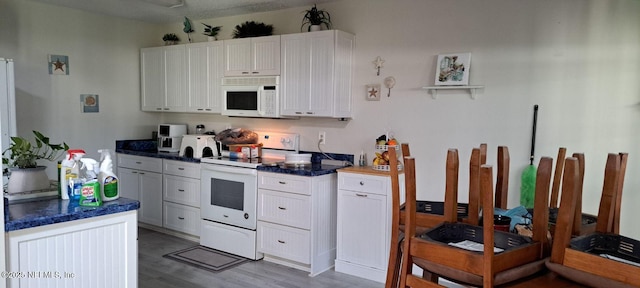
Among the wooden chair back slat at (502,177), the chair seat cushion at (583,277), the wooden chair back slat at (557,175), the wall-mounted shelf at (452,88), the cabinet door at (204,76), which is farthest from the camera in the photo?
the cabinet door at (204,76)

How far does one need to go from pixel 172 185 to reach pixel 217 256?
3.47 feet

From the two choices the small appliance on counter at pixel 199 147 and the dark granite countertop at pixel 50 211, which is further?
the small appliance on counter at pixel 199 147

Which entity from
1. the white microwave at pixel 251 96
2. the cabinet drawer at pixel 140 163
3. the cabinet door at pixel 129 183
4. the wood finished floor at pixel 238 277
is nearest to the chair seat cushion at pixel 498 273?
the wood finished floor at pixel 238 277

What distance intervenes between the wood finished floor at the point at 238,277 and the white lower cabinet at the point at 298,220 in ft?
0.43

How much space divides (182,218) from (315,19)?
2.49 m

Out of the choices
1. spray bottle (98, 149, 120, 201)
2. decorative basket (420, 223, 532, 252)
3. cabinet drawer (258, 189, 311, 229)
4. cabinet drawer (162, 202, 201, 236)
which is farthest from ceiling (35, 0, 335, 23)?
decorative basket (420, 223, 532, 252)

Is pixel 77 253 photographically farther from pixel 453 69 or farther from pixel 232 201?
pixel 453 69

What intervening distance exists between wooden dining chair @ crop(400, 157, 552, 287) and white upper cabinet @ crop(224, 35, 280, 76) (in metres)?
2.81

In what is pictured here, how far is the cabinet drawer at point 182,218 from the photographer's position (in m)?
4.70

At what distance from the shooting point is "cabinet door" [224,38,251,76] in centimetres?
459

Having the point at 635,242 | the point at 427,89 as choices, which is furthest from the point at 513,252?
the point at 427,89

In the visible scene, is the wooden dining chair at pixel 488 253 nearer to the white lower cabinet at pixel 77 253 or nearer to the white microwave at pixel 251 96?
the white lower cabinet at pixel 77 253

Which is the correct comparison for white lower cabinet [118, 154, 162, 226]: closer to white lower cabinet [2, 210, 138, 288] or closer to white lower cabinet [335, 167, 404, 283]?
white lower cabinet [335, 167, 404, 283]

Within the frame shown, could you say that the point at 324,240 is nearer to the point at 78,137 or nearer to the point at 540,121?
the point at 540,121
